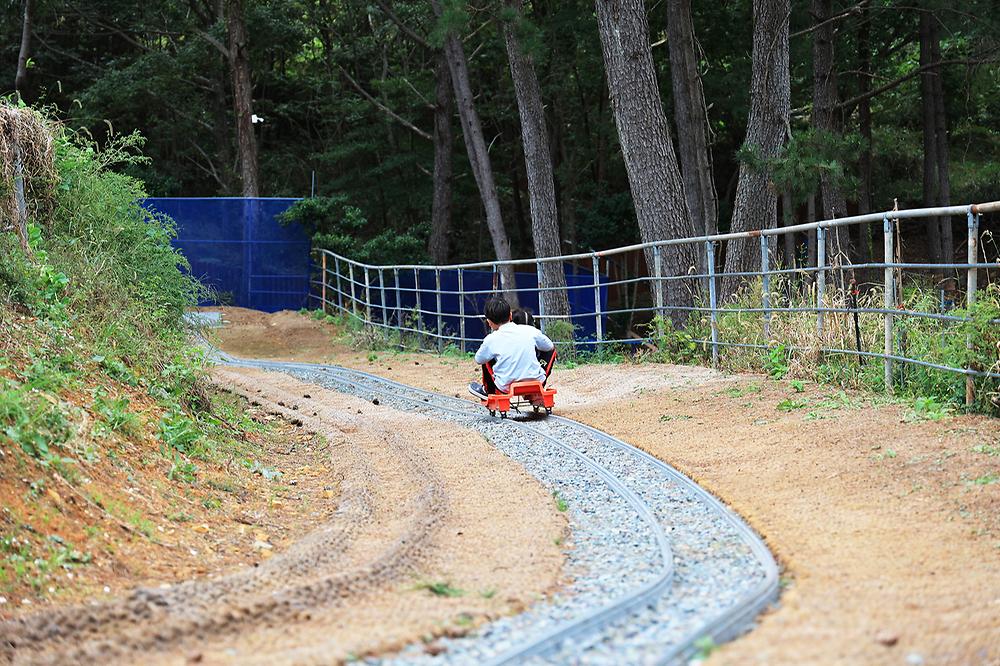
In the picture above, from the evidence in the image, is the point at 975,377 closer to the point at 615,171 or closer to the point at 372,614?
the point at 372,614

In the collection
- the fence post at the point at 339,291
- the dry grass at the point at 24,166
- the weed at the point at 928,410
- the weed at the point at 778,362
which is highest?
the dry grass at the point at 24,166

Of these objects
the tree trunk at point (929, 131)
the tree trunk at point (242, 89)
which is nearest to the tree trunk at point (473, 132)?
the tree trunk at point (242, 89)

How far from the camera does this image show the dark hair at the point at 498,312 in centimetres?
1022

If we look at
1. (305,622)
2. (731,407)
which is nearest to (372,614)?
(305,622)

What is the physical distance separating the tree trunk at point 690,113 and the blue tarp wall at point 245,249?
31.3 feet

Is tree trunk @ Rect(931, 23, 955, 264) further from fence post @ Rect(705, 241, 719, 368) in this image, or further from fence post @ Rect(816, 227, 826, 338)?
fence post @ Rect(816, 227, 826, 338)

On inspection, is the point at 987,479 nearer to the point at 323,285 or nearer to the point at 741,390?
the point at 741,390

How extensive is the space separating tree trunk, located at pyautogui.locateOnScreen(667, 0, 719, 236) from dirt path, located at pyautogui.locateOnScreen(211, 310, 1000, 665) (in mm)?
9615

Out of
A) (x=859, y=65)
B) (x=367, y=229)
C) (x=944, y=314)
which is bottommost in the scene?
(x=944, y=314)

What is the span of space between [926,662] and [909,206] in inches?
1169

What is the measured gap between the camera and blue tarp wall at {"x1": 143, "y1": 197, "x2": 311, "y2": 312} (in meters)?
25.0

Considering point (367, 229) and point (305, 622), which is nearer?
point (305, 622)

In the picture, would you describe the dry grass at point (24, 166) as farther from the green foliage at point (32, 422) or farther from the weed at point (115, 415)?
the green foliage at point (32, 422)

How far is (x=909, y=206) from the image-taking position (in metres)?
30.9
